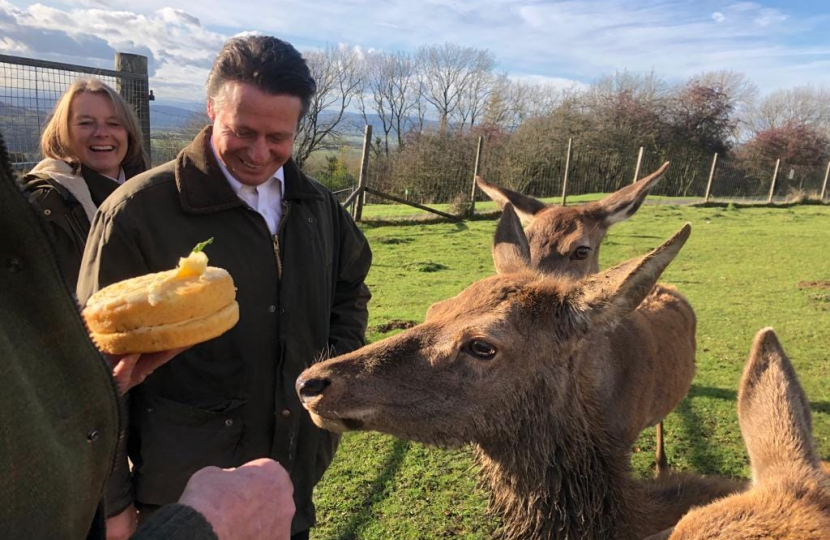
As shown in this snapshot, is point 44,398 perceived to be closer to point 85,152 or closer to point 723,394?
point 85,152

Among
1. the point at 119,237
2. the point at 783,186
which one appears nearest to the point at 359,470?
the point at 119,237

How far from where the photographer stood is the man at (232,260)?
89.2 inches

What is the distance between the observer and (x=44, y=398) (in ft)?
3.13

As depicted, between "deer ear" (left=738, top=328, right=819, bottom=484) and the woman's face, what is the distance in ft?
13.4

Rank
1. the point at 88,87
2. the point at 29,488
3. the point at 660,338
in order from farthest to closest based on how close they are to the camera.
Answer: the point at 660,338 → the point at 88,87 → the point at 29,488

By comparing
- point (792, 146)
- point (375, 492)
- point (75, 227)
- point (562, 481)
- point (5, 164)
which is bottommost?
point (375, 492)

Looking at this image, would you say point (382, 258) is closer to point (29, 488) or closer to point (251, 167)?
point (251, 167)

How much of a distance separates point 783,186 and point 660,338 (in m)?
35.1

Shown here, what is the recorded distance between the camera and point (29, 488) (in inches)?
35.5

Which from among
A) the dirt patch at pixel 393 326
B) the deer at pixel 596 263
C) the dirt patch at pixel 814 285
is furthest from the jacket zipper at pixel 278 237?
the dirt patch at pixel 814 285

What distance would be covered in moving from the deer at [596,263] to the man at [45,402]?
154 inches

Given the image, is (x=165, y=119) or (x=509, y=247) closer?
(x=509, y=247)

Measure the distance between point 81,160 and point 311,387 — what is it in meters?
2.63

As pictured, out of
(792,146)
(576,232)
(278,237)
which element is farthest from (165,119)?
(792,146)
